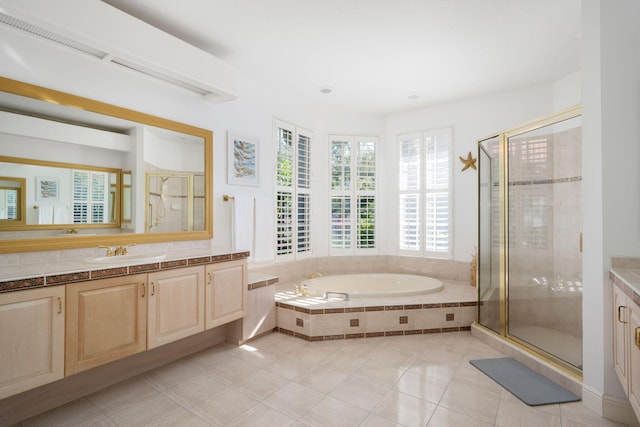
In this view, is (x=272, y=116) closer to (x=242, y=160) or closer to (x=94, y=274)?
(x=242, y=160)

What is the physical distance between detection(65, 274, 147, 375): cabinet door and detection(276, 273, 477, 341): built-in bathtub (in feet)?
4.65

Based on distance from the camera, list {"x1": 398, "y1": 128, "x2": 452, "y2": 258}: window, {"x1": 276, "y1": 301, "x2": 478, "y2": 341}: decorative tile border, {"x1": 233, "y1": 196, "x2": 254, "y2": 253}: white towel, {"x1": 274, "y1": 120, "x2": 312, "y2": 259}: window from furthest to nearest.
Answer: {"x1": 398, "y1": 128, "x2": 452, "y2": 258}: window
{"x1": 274, "y1": 120, "x2": 312, "y2": 259}: window
{"x1": 233, "y1": 196, "x2": 254, "y2": 253}: white towel
{"x1": 276, "y1": 301, "x2": 478, "y2": 341}: decorative tile border

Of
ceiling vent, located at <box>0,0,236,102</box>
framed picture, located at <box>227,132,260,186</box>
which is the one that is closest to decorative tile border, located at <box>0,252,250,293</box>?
framed picture, located at <box>227,132,260,186</box>

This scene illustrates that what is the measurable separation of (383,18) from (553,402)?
290cm

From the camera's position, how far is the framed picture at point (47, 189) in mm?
2074


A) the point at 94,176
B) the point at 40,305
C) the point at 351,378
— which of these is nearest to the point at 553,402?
the point at 351,378

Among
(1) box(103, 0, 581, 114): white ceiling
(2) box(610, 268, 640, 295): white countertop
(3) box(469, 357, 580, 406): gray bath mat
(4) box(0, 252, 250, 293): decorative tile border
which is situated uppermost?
(1) box(103, 0, 581, 114): white ceiling

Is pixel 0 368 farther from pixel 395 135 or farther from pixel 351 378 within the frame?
pixel 395 135

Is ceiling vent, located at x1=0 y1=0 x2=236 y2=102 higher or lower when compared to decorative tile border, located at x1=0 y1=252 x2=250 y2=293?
higher

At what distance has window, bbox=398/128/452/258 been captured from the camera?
172 inches

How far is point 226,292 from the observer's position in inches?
108

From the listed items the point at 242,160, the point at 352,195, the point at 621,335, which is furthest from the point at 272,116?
the point at 621,335

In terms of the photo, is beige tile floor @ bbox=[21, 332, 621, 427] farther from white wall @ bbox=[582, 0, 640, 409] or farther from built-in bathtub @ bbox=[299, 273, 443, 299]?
built-in bathtub @ bbox=[299, 273, 443, 299]

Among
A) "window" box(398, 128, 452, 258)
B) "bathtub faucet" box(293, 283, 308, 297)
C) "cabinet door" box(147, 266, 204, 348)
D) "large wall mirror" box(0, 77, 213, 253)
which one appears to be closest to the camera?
"large wall mirror" box(0, 77, 213, 253)
